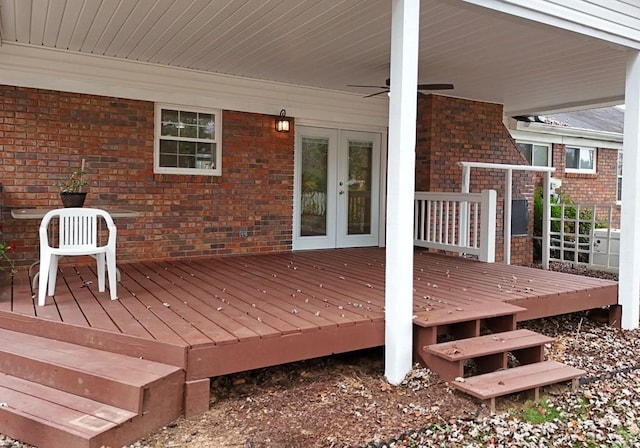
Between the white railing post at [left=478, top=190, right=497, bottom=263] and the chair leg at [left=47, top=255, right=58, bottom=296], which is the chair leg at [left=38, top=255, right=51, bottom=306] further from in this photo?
the white railing post at [left=478, top=190, right=497, bottom=263]

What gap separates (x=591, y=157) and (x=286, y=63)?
8196 millimetres

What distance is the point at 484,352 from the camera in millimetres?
3338

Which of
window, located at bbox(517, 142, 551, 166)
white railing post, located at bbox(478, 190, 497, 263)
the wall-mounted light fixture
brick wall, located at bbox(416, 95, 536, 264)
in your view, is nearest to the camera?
white railing post, located at bbox(478, 190, 497, 263)

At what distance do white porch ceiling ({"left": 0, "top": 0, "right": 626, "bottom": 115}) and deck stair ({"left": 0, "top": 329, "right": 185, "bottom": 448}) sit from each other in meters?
2.86

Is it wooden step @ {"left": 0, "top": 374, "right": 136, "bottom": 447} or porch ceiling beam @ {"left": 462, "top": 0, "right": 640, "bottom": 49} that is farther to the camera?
porch ceiling beam @ {"left": 462, "top": 0, "right": 640, "bottom": 49}

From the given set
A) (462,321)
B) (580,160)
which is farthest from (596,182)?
(462,321)

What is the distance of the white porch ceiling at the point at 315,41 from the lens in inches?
169

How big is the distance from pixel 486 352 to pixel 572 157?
8929mm

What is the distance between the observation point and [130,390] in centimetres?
260

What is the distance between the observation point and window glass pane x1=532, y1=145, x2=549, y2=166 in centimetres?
1010

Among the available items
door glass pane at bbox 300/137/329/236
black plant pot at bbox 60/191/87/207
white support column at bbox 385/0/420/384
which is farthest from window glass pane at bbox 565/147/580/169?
black plant pot at bbox 60/191/87/207

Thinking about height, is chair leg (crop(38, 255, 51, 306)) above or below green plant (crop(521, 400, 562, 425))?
above

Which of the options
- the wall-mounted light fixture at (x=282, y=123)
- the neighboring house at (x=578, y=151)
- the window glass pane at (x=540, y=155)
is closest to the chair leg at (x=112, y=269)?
the wall-mounted light fixture at (x=282, y=123)

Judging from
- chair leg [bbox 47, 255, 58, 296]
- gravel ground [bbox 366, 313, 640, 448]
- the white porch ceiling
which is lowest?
gravel ground [bbox 366, 313, 640, 448]
